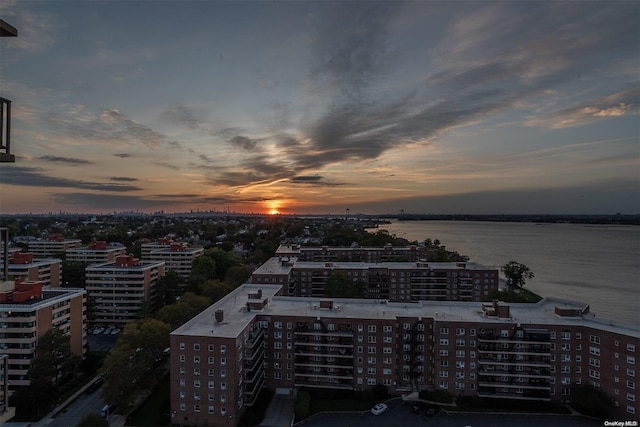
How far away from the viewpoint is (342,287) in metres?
41.9

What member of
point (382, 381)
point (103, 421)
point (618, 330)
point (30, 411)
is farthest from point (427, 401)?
point (30, 411)

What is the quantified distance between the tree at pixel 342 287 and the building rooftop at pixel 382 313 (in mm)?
10221

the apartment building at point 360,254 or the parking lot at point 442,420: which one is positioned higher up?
the apartment building at point 360,254

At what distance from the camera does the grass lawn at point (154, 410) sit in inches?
878

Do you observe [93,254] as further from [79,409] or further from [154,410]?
[154,410]

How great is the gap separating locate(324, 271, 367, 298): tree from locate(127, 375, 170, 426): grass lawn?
784 inches

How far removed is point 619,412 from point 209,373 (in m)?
24.4

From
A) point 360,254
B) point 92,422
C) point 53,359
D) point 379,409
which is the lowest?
point 379,409

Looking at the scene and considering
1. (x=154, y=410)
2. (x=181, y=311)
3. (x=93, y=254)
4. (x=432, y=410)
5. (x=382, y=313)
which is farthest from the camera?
(x=93, y=254)

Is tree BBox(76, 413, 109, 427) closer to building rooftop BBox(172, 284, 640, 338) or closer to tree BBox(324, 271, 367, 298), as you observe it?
building rooftop BBox(172, 284, 640, 338)

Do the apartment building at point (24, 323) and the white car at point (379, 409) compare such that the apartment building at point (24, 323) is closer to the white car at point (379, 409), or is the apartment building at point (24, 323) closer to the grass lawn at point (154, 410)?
the grass lawn at point (154, 410)

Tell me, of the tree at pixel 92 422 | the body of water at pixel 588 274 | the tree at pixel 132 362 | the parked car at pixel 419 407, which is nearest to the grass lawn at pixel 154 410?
the tree at pixel 132 362

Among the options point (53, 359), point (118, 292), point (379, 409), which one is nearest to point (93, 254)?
point (118, 292)

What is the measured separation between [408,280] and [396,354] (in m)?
21.2
